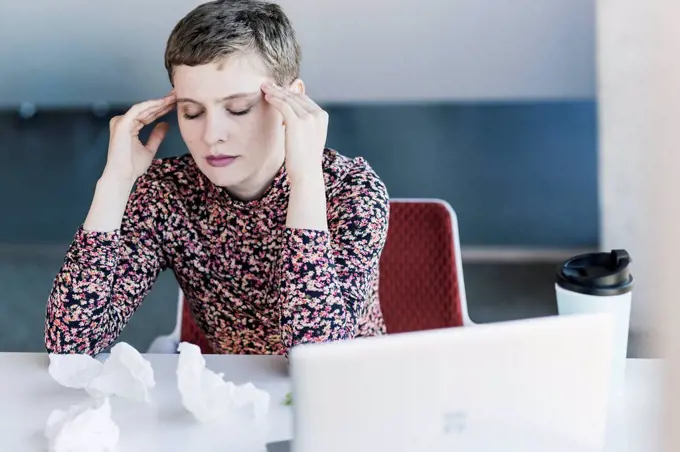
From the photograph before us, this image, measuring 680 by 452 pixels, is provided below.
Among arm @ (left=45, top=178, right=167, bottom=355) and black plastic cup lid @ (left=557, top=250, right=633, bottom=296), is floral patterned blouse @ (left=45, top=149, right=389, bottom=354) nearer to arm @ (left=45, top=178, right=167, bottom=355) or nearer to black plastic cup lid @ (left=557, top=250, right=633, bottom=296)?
arm @ (left=45, top=178, right=167, bottom=355)

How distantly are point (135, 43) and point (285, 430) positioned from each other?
5.69ft

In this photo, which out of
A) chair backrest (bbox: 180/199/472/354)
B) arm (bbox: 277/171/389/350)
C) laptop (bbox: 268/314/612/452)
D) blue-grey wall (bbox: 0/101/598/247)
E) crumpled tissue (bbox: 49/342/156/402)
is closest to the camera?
laptop (bbox: 268/314/612/452)

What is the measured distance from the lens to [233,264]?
1.37m

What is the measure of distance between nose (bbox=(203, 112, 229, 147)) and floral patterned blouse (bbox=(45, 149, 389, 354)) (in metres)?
0.13

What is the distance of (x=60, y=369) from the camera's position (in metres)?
1.16

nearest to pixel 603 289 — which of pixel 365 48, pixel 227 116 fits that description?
pixel 227 116

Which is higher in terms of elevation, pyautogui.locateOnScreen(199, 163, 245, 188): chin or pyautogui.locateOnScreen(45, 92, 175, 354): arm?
pyautogui.locateOnScreen(199, 163, 245, 188): chin

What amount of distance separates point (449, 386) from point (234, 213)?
29.5 inches

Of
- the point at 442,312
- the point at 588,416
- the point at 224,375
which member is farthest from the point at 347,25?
the point at 588,416

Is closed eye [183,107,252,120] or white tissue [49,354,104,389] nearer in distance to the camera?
white tissue [49,354,104,389]

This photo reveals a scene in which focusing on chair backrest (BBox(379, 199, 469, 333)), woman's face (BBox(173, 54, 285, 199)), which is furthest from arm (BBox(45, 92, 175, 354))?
chair backrest (BBox(379, 199, 469, 333))

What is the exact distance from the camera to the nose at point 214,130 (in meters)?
1.24

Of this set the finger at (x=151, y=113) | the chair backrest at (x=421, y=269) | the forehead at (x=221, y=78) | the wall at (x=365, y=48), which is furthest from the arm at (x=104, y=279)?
the wall at (x=365, y=48)

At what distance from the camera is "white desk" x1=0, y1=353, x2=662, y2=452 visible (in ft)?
3.18
